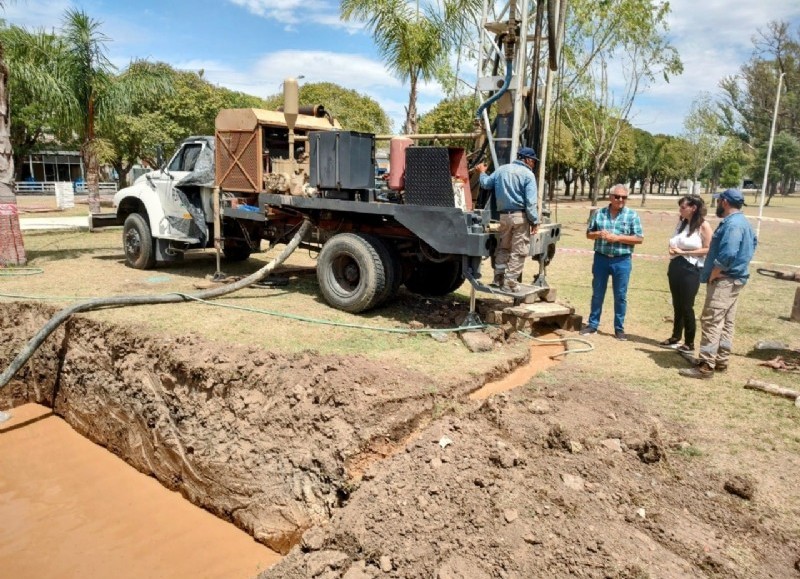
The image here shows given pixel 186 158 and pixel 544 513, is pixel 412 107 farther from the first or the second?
pixel 544 513

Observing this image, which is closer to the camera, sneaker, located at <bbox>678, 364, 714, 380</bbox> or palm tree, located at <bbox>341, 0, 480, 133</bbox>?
sneaker, located at <bbox>678, 364, 714, 380</bbox>

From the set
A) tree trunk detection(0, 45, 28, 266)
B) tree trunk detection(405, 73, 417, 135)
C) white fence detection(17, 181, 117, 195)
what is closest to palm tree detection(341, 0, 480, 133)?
tree trunk detection(405, 73, 417, 135)

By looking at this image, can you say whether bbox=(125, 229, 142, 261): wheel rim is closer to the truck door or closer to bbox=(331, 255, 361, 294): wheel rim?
the truck door

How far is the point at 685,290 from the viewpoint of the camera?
6.71m

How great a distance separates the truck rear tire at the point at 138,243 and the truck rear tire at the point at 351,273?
3985 millimetres

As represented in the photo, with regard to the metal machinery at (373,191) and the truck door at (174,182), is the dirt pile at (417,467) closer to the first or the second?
the metal machinery at (373,191)

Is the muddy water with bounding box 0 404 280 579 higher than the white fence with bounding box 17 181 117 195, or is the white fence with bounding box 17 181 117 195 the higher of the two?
the white fence with bounding box 17 181 117 195

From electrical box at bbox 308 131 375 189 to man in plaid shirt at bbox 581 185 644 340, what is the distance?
276 centimetres

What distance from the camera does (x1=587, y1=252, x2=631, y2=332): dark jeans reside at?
23.4 ft

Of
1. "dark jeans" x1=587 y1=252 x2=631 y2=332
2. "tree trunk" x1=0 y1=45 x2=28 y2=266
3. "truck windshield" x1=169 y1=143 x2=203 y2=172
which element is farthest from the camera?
"truck windshield" x1=169 y1=143 x2=203 y2=172

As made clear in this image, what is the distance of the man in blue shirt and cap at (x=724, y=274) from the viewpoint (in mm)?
5699

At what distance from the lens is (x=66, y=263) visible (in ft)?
35.2

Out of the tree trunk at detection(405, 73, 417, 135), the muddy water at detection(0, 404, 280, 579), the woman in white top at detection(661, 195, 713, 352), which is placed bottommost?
the muddy water at detection(0, 404, 280, 579)

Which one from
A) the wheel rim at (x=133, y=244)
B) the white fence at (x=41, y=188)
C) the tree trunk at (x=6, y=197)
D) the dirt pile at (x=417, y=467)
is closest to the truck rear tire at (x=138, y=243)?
the wheel rim at (x=133, y=244)
